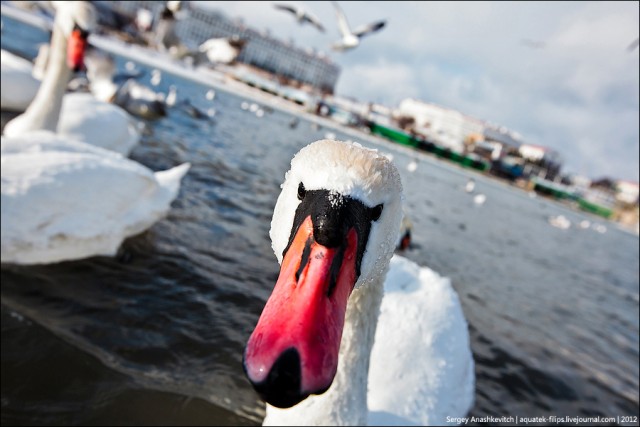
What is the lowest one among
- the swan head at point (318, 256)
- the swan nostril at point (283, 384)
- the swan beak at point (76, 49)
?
the swan nostril at point (283, 384)

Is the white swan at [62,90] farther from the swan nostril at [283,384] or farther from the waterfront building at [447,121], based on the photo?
the waterfront building at [447,121]

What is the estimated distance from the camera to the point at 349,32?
14.7 m

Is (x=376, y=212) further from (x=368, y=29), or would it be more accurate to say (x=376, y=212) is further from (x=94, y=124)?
(x=368, y=29)

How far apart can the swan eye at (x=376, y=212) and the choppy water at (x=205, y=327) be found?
91.7 inches

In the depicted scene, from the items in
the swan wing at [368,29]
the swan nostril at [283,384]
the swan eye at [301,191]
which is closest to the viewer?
the swan nostril at [283,384]

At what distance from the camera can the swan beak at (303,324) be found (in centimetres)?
111

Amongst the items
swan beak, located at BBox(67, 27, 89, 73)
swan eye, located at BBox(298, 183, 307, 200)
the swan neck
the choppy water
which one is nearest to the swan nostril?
→ swan eye, located at BBox(298, 183, 307, 200)

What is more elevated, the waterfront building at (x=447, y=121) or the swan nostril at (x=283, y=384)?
the waterfront building at (x=447, y=121)

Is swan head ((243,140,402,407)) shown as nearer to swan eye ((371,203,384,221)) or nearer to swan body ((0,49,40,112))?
swan eye ((371,203,384,221))

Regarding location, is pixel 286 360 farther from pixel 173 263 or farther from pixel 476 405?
pixel 173 263

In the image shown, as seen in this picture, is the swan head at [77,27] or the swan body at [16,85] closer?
the swan head at [77,27]

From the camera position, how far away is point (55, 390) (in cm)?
298

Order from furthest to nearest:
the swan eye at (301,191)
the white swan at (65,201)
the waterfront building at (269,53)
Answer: the waterfront building at (269,53)
the white swan at (65,201)
the swan eye at (301,191)

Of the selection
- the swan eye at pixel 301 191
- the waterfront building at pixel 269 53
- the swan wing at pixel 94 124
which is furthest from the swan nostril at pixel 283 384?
the waterfront building at pixel 269 53
